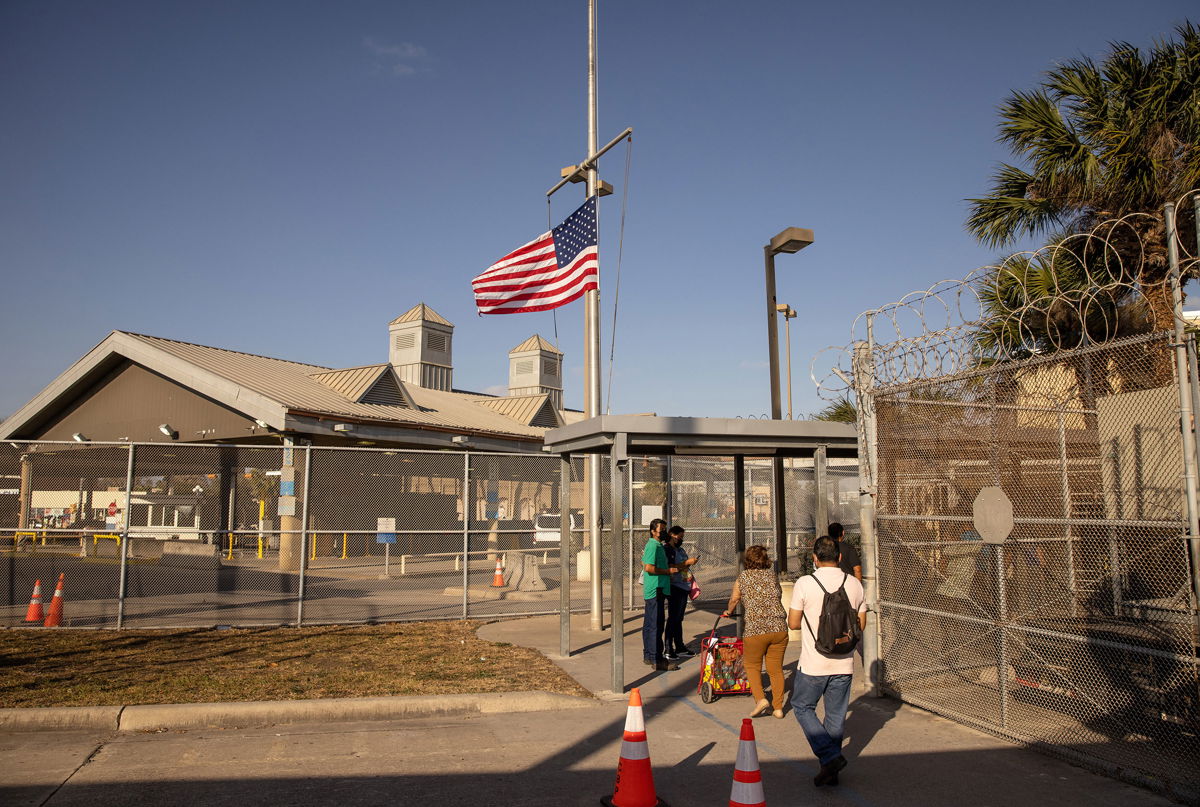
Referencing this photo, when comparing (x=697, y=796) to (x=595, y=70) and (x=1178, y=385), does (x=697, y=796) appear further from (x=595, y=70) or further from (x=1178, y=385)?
(x=595, y=70)

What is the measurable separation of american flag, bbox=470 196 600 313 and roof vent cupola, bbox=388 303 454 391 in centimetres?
3187

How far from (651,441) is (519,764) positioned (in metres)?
3.89

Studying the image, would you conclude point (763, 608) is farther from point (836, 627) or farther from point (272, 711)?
point (272, 711)

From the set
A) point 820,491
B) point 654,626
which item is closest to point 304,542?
point 654,626

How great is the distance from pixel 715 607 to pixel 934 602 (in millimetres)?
8181

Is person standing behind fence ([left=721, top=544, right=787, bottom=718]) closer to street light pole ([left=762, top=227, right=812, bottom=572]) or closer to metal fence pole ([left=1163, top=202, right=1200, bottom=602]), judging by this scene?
metal fence pole ([left=1163, top=202, right=1200, bottom=602])

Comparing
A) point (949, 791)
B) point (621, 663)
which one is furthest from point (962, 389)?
point (621, 663)

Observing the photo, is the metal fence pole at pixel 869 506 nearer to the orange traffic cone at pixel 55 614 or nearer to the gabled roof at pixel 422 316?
the orange traffic cone at pixel 55 614

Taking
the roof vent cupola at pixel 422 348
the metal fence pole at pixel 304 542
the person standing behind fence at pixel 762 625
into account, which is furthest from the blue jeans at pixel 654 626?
the roof vent cupola at pixel 422 348

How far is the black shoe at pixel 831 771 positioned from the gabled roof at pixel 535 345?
53.5 metres

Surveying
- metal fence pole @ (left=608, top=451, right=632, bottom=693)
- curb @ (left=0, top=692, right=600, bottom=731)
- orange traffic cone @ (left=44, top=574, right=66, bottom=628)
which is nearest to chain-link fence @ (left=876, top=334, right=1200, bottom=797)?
metal fence pole @ (left=608, top=451, right=632, bottom=693)

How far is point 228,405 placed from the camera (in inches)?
854

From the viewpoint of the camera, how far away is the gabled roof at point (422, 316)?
47625 millimetres

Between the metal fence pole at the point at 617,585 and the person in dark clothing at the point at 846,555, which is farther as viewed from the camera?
the person in dark clothing at the point at 846,555
